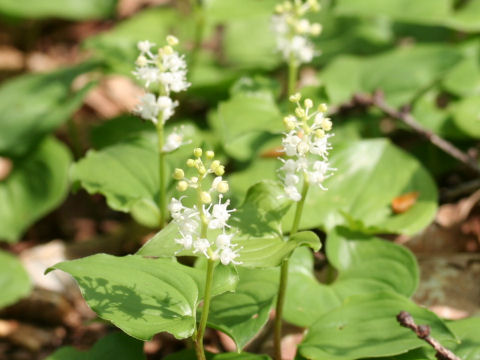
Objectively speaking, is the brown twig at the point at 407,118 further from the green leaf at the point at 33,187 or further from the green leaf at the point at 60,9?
the green leaf at the point at 60,9

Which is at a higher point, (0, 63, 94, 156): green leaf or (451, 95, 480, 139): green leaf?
(451, 95, 480, 139): green leaf

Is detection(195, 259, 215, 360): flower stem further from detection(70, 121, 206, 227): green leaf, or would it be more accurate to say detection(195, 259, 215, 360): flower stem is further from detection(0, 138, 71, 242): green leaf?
detection(0, 138, 71, 242): green leaf

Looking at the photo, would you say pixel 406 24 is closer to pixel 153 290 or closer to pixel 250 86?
pixel 250 86

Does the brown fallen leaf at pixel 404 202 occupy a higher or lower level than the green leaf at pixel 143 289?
lower

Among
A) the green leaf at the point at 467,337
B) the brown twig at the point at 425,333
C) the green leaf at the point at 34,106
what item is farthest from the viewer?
the green leaf at the point at 34,106

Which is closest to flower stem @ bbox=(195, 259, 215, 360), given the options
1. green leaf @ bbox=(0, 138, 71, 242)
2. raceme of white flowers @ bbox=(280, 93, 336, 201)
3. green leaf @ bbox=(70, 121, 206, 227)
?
raceme of white flowers @ bbox=(280, 93, 336, 201)

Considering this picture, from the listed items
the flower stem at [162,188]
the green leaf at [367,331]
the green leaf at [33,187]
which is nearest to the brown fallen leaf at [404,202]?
the green leaf at [367,331]
